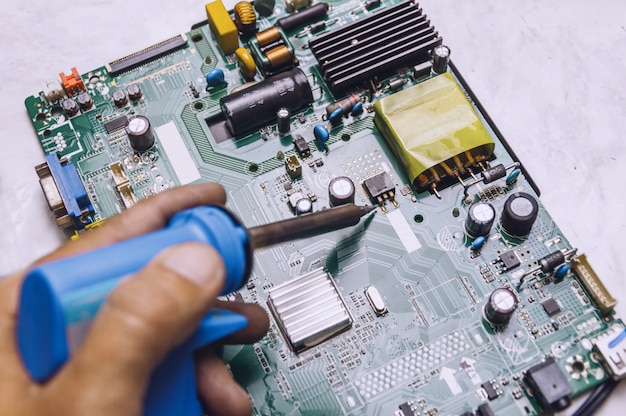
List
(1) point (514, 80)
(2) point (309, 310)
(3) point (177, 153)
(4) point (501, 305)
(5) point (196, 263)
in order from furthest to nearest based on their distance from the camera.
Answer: (1) point (514, 80) → (3) point (177, 153) → (2) point (309, 310) → (4) point (501, 305) → (5) point (196, 263)

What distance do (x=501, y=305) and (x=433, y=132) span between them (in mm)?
1483

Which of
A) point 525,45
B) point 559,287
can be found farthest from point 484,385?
point 525,45

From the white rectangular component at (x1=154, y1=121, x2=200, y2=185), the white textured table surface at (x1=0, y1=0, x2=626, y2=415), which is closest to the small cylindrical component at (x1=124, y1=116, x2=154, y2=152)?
the white rectangular component at (x1=154, y1=121, x2=200, y2=185)

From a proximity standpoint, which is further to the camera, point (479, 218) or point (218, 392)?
point (479, 218)

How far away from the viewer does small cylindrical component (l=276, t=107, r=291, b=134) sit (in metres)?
5.85

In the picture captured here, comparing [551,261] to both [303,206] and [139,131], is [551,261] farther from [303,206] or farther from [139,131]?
[139,131]

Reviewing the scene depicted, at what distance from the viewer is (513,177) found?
5.73 meters

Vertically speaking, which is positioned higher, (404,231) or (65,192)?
(65,192)

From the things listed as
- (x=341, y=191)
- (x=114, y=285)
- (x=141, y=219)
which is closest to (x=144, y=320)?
(x=114, y=285)

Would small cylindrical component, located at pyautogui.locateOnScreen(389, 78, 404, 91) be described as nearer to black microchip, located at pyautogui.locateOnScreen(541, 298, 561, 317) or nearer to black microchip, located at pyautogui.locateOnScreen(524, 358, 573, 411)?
black microchip, located at pyautogui.locateOnScreen(541, 298, 561, 317)

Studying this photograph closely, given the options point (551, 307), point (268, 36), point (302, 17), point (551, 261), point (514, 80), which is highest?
point (302, 17)

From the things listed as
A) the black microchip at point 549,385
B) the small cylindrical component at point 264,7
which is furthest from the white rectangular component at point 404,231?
the small cylindrical component at point 264,7

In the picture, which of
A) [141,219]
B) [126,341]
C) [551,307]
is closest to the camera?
[126,341]

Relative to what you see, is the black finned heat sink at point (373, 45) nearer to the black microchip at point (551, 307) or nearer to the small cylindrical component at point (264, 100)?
the small cylindrical component at point (264, 100)
